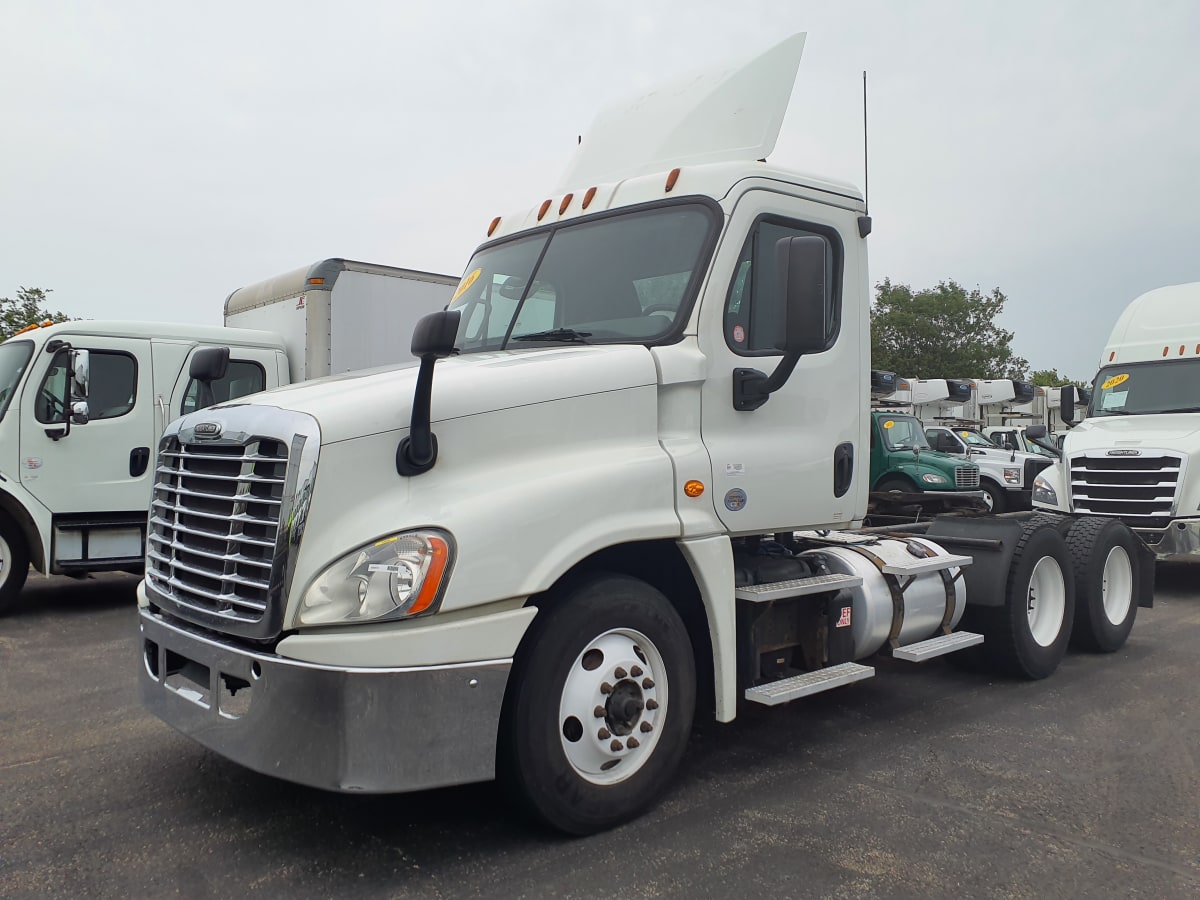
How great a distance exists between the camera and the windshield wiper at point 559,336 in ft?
14.5

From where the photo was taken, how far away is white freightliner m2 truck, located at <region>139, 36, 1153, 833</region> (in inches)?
130

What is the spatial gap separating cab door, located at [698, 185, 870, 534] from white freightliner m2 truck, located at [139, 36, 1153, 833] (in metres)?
0.01

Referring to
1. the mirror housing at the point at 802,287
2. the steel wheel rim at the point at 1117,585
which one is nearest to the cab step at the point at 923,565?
the mirror housing at the point at 802,287

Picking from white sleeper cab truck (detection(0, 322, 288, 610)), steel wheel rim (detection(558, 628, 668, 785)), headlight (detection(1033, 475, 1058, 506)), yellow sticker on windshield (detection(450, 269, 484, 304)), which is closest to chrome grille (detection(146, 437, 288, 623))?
steel wheel rim (detection(558, 628, 668, 785))

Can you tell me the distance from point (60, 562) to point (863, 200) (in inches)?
295

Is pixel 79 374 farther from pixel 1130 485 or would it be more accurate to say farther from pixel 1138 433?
pixel 1138 433

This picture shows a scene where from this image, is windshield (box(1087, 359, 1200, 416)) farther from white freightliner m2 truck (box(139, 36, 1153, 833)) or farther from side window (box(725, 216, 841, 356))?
side window (box(725, 216, 841, 356))

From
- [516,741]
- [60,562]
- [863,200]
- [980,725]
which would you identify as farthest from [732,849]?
[60,562]

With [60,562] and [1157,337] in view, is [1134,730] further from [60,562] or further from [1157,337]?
[60,562]

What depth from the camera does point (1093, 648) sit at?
23.4ft

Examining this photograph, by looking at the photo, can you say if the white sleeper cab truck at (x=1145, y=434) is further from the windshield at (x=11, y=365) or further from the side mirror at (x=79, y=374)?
the windshield at (x=11, y=365)

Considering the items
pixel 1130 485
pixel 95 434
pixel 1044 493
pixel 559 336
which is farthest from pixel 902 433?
pixel 559 336

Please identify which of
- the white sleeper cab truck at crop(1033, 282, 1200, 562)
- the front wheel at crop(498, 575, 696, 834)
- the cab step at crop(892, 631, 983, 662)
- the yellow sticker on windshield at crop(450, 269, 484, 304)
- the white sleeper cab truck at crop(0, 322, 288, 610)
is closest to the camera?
the front wheel at crop(498, 575, 696, 834)

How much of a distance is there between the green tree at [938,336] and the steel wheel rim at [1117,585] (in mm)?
38617
